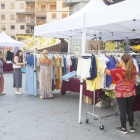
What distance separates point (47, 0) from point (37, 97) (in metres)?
35.0

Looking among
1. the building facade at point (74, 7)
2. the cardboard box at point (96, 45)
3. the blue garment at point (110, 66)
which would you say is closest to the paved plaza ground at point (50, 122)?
the blue garment at point (110, 66)

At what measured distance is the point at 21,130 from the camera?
12.0ft

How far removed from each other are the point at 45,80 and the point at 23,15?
3496 cm

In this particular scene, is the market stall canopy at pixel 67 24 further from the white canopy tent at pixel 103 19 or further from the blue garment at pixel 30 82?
the blue garment at pixel 30 82

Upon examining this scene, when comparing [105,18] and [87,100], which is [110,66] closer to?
[105,18]

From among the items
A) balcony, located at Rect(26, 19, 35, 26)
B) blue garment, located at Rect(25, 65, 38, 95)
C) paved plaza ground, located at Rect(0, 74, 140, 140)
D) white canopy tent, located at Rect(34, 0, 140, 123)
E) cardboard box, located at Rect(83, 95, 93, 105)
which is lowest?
paved plaza ground, located at Rect(0, 74, 140, 140)

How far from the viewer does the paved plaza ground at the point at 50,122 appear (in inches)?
134

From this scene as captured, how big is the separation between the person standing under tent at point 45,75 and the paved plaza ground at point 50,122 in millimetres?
370

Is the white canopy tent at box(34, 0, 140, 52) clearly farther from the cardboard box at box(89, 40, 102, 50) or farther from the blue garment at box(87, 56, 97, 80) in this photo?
the blue garment at box(87, 56, 97, 80)

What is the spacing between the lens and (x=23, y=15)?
1496 inches

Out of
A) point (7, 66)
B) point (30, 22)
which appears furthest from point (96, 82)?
point (30, 22)

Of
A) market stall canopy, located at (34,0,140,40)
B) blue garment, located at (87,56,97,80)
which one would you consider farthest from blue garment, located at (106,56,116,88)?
market stall canopy, located at (34,0,140,40)

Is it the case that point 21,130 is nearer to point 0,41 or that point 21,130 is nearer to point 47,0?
point 0,41

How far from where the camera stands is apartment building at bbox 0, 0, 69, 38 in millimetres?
36775
